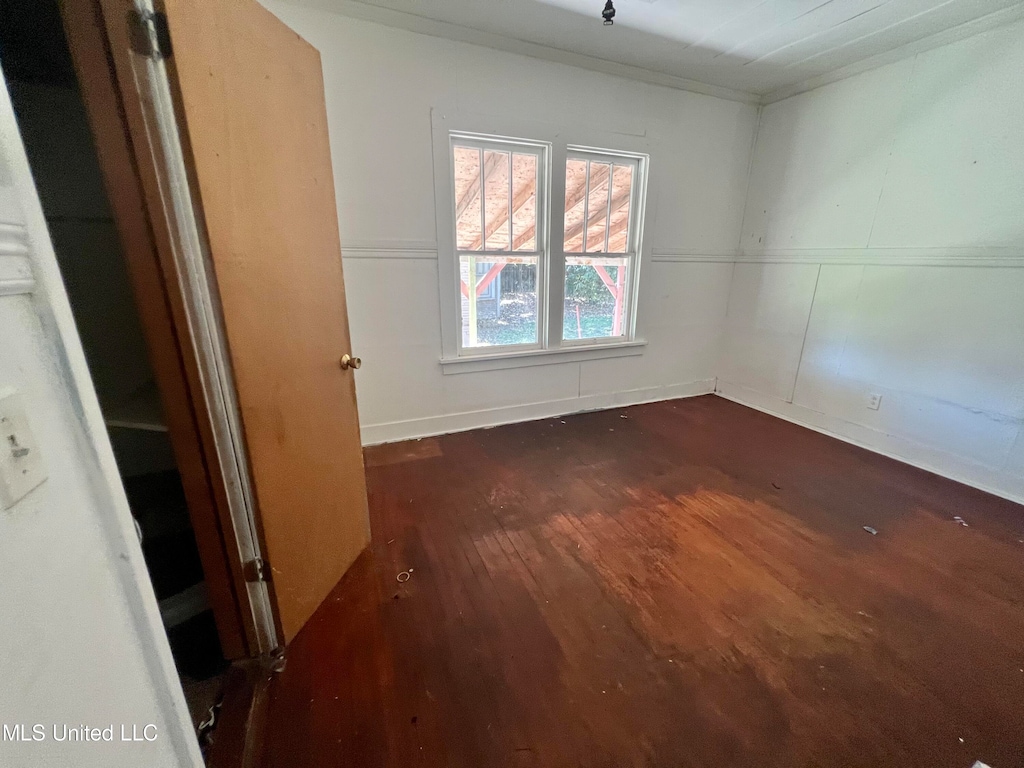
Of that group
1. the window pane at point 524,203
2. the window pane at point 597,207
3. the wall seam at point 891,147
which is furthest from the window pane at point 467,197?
the wall seam at point 891,147

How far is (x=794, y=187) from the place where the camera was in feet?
10.6

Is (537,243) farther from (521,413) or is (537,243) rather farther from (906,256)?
(906,256)

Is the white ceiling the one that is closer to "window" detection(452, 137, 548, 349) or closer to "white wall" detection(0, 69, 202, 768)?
"window" detection(452, 137, 548, 349)

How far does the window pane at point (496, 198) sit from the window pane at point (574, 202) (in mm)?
465

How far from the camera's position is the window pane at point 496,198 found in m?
2.83

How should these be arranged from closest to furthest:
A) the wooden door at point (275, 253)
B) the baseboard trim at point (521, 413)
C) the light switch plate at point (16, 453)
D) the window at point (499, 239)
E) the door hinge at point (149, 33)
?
the light switch plate at point (16, 453) < the door hinge at point (149, 33) < the wooden door at point (275, 253) < the window at point (499, 239) < the baseboard trim at point (521, 413)

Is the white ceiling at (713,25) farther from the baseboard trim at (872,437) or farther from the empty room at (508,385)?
the baseboard trim at (872,437)

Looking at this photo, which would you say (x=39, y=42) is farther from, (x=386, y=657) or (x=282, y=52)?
(x=386, y=657)

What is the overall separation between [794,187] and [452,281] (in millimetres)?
2822

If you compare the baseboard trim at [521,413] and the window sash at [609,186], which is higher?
the window sash at [609,186]

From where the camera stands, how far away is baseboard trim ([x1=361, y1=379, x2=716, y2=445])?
298cm

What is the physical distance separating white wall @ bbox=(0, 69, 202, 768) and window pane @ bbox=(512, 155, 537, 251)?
2.69 metres

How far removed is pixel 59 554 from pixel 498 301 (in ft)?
8.96

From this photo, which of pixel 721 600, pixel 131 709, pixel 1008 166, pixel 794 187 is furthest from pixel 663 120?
pixel 131 709
